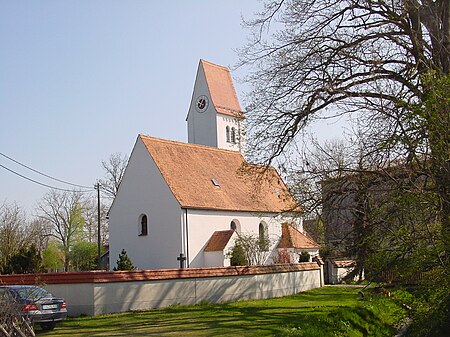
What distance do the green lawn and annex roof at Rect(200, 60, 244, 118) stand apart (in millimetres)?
40639

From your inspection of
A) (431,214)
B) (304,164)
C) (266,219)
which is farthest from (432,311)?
(266,219)

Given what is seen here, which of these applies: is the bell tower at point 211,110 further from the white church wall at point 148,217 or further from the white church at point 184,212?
the white church wall at point 148,217

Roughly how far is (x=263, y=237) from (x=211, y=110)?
24189 millimetres

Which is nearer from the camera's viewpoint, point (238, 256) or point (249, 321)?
point (249, 321)

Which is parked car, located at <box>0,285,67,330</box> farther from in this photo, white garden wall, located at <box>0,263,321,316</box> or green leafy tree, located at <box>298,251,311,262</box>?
green leafy tree, located at <box>298,251,311,262</box>

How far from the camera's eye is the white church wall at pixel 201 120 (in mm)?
61750

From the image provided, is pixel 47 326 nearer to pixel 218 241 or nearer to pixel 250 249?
pixel 218 241

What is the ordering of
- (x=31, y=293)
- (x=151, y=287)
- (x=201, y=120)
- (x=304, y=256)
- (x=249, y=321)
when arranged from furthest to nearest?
(x=201, y=120) < (x=304, y=256) < (x=151, y=287) < (x=249, y=321) < (x=31, y=293)

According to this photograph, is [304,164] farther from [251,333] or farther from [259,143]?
[251,333]

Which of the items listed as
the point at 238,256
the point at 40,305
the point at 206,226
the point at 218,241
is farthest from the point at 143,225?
the point at 40,305

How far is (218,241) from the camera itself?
3903cm

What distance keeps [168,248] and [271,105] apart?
21.1 m

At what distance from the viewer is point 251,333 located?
50.9 feet

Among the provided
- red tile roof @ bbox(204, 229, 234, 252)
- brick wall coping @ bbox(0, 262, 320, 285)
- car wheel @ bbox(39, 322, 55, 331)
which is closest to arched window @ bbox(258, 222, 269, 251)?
red tile roof @ bbox(204, 229, 234, 252)
